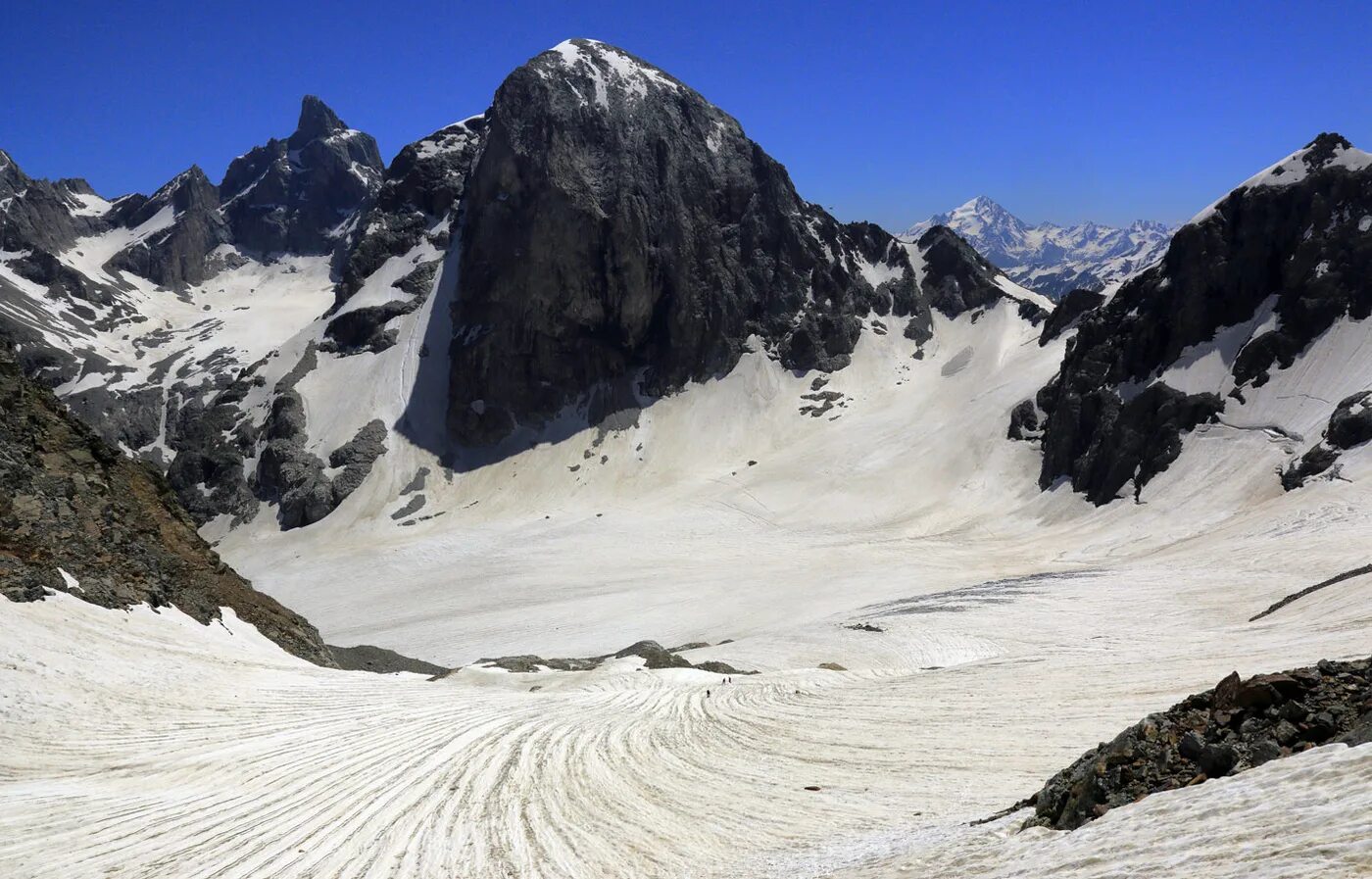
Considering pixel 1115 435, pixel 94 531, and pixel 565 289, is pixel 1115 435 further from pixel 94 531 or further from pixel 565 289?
pixel 94 531

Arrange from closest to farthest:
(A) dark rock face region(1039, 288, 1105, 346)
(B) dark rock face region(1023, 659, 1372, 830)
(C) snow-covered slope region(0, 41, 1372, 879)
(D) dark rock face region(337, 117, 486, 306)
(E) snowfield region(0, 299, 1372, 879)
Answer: (B) dark rock face region(1023, 659, 1372, 830)
(E) snowfield region(0, 299, 1372, 879)
(C) snow-covered slope region(0, 41, 1372, 879)
(A) dark rock face region(1039, 288, 1105, 346)
(D) dark rock face region(337, 117, 486, 306)

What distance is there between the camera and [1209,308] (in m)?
66.9

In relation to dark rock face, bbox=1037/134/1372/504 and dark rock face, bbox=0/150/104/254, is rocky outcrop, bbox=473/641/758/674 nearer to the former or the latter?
dark rock face, bbox=1037/134/1372/504

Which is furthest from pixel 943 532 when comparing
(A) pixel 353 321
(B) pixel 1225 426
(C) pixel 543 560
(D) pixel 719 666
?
(A) pixel 353 321

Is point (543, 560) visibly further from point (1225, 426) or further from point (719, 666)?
point (1225, 426)

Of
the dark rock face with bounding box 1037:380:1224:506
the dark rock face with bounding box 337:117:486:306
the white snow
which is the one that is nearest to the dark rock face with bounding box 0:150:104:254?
the dark rock face with bounding box 337:117:486:306

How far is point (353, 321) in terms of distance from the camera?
105125mm

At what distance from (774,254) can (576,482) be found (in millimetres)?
40558

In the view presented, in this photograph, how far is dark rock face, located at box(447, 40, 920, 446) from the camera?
327ft

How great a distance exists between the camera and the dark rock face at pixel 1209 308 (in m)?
60.3

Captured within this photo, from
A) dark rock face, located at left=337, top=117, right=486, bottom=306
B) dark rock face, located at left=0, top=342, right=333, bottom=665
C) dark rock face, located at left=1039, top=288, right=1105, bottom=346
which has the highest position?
dark rock face, located at left=337, top=117, right=486, bottom=306

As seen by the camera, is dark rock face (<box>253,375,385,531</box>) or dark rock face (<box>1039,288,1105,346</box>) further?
dark rock face (<box>1039,288,1105,346</box>)

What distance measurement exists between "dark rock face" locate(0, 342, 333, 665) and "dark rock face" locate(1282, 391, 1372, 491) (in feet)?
165

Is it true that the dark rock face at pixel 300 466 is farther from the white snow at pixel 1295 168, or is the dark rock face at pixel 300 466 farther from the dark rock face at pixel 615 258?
the white snow at pixel 1295 168
